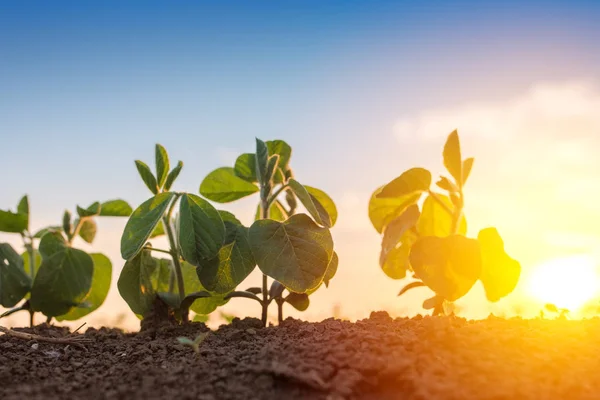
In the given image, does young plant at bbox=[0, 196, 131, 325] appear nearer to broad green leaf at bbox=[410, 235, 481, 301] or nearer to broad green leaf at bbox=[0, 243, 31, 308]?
broad green leaf at bbox=[0, 243, 31, 308]

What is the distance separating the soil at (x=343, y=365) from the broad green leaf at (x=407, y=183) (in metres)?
0.66

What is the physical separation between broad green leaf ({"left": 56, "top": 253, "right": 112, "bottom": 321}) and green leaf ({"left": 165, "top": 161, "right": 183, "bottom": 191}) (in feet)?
3.06

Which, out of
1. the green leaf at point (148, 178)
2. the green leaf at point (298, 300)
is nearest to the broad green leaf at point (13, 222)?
the green leaf at point (148, 178)

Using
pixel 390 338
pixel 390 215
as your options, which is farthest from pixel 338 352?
pixel 390 215

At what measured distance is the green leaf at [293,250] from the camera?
8.56 feet

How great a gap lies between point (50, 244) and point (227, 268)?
1.33 meters

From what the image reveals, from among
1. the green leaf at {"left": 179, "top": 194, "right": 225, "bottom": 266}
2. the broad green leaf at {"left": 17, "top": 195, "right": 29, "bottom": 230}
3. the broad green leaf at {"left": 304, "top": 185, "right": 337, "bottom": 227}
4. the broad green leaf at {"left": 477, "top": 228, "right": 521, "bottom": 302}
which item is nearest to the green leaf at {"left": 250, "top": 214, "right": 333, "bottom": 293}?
the green leaf at {"left": 179, "top": 194, "right": 225, "bottom": 266}

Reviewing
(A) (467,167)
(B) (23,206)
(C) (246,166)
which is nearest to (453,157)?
(A) (467,167)

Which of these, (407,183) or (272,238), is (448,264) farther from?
(272,238)

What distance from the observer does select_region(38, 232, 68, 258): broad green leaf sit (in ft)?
11.6

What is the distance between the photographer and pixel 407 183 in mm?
2990

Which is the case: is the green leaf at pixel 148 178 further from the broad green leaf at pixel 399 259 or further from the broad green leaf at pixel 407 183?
the broad green leaf at pixel 399 259

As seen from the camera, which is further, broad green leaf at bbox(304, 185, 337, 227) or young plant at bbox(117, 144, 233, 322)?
broad green leaf at bbox(304, 185, 337, 227)

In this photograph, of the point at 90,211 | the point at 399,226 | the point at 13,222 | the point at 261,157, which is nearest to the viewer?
the point at 261,157
